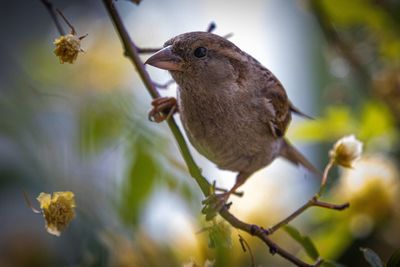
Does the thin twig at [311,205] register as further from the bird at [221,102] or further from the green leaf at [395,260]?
the bird at [221,102]

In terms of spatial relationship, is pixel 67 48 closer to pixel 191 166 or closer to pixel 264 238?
Answer: pixel 191 166

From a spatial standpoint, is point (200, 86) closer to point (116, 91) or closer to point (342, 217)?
point (116, 91)

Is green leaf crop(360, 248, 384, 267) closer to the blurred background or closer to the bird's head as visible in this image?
the blurred background

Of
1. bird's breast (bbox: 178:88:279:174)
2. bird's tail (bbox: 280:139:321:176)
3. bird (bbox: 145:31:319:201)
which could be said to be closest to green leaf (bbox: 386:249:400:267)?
bird (bbox: 145:31:319:201)

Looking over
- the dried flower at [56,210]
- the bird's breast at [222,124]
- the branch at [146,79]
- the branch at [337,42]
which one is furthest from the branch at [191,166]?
the branch at [337,42]

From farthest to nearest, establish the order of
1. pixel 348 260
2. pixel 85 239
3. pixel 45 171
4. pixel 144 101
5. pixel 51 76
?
pixel 348 260
pixel 51 76
pixel 144 101
pixel 45 171
pixel 85 239

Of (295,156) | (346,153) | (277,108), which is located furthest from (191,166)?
(295,156)

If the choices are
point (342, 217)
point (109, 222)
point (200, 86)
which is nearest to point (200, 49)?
point (200, 86)
